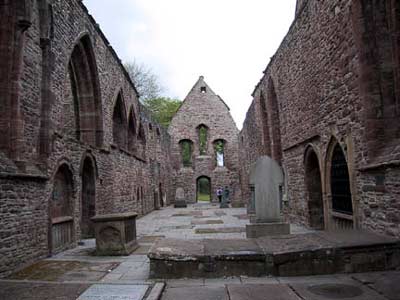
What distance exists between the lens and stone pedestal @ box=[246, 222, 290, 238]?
8.63 meters

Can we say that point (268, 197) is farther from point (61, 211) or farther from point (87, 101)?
point (87, 101)

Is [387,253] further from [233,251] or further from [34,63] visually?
[34,63]

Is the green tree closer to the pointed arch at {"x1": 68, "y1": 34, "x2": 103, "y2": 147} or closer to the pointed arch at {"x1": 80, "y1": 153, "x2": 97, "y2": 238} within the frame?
the pointed arch at {"x1": 68, "y1": 34, "x2": 103, "y2": 147}

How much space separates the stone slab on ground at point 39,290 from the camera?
4.71 m

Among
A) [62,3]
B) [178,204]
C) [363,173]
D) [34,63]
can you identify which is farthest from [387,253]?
[178,204]

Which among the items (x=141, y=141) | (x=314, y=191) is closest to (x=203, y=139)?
(x=141, y=141)

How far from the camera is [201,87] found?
105 feet

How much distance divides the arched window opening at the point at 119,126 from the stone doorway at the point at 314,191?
8.27 metres

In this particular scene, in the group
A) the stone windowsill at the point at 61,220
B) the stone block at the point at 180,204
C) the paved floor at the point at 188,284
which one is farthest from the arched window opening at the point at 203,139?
the paved floor at the point at 188,284

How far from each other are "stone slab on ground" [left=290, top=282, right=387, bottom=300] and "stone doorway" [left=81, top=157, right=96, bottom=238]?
24.2 ft

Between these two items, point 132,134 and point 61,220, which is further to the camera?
point 132,134

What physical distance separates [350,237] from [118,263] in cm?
416

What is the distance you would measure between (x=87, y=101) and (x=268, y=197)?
6.66 metres

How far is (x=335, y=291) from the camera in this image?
187 inches
